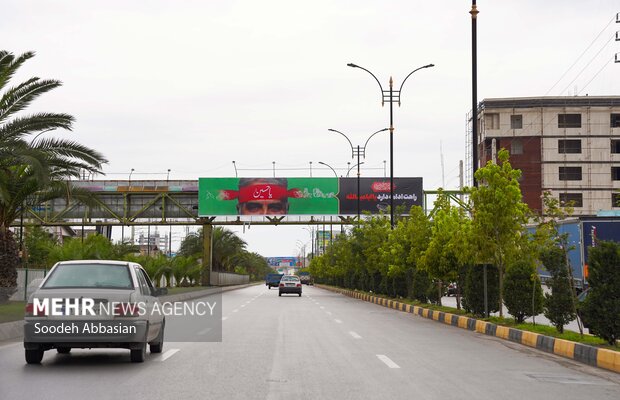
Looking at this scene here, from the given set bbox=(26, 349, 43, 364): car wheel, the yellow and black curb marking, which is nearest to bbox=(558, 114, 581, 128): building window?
the yellow and black curb marking

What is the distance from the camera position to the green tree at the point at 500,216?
66.8 ft

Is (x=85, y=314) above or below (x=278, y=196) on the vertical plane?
below

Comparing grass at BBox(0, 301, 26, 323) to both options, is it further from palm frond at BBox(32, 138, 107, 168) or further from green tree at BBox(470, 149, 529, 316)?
green tree at BBox(470, 149, 529, 316)

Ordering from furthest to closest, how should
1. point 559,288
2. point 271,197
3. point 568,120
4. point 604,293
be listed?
1. point 568,120
2. point 271,197
3. point 559,288
4. point 604,293

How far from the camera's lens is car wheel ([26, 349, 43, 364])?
36.2ft

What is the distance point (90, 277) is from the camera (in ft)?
37.4

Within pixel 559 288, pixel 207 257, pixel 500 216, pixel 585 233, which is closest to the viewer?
pixel 559 288

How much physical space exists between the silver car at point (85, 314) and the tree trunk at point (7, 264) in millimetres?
13699

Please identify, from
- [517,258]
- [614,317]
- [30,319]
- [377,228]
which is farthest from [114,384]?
[377,228]

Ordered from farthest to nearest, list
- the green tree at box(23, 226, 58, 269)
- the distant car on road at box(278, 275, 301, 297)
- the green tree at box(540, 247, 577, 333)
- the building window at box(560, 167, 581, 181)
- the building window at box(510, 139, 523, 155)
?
the building window at box(510, 139, 523, 155), the building window at box(560, 167, 581, 181), the green tree at box(23, 226, 58, 269), the distant car on road at box(278, 275, 301, 297), the green tree at box(540, 247, 577, 333)

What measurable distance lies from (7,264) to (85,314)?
14700 mm

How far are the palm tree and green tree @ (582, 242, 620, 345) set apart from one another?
13960 mm

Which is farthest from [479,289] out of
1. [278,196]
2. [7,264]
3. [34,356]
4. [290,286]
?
[278,196]

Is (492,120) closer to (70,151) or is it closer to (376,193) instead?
(376,193)
